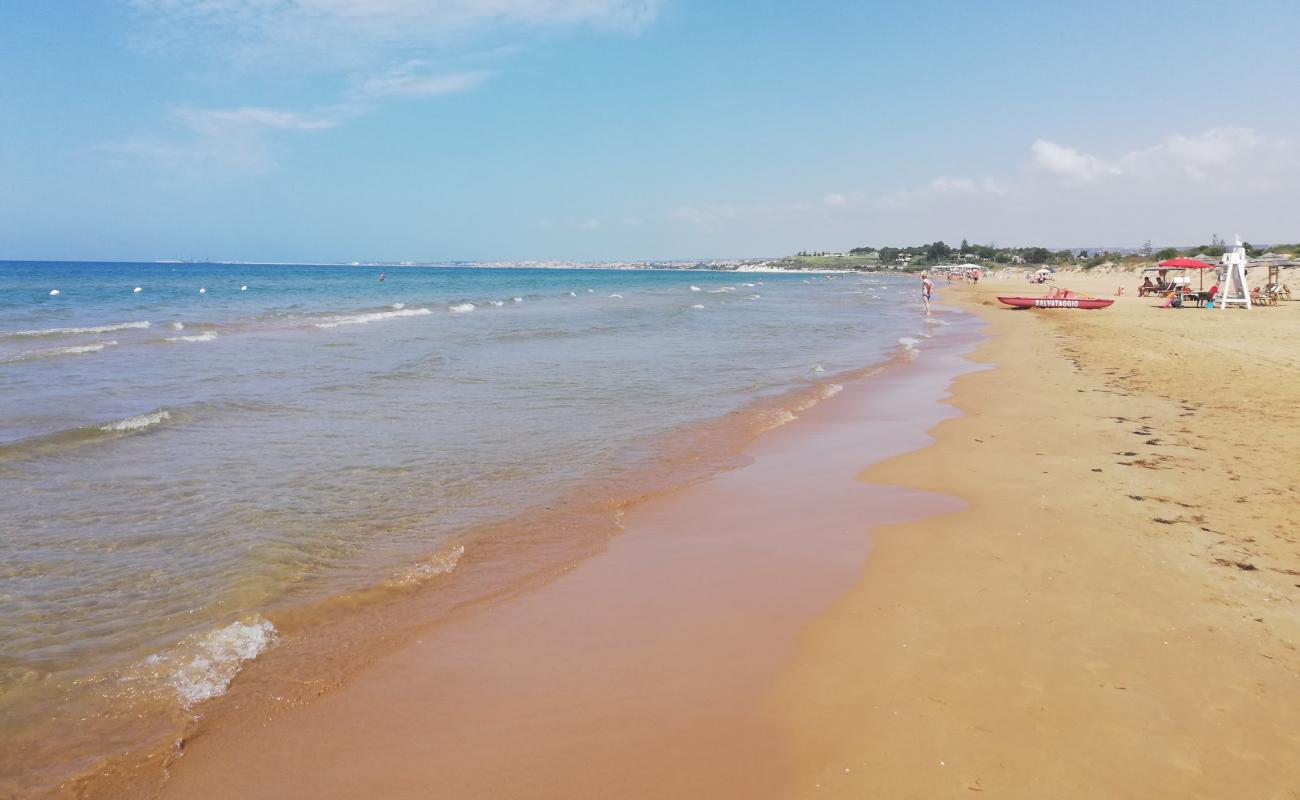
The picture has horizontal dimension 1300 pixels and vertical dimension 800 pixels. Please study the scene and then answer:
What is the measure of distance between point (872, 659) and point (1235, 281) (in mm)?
37302

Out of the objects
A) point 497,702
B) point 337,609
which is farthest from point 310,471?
point 497,702

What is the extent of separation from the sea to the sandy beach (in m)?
0.82

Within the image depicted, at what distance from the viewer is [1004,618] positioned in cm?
478

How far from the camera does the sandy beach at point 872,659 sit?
11.0 ft

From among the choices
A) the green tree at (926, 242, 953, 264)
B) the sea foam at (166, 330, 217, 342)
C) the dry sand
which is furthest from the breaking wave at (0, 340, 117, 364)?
the green tree at (926, 242, 953, 264)

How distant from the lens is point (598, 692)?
4.07 m

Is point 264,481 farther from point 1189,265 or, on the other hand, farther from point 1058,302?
point 1189,265

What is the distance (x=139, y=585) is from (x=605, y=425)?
6.71m

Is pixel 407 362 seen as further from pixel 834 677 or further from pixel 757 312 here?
pixel 757 312

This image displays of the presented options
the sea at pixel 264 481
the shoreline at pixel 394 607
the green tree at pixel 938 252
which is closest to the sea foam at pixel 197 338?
the sea at pixel 264 481

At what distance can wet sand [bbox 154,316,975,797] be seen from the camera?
336cm

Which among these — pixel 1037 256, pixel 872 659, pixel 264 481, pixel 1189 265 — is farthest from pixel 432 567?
pixel 1037 256

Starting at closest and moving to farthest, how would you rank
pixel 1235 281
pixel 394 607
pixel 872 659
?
pixel 872 659 → pixel 394 607 → pixel 1235 281

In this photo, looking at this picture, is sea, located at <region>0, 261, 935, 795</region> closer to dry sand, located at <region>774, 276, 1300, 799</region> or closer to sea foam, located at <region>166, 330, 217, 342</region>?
sea foam, located at <region>166, 330, 217, 342</region>
